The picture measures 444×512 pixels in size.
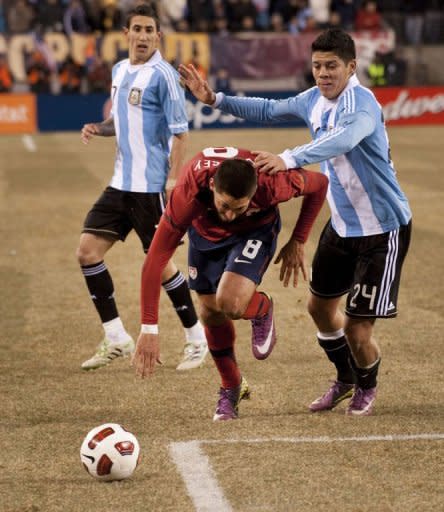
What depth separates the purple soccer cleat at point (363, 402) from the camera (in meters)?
6.44

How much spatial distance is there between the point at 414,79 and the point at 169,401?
25.2 meters

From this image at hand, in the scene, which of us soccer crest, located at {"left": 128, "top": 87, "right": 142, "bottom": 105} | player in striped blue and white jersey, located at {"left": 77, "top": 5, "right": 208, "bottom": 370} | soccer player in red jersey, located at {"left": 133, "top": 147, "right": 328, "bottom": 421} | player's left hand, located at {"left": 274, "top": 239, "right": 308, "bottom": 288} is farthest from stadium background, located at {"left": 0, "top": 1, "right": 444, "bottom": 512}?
us soccer crest, located at {"left": 128, "top": 87, "right": 142, "bottom": 105}

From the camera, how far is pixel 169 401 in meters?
6.85

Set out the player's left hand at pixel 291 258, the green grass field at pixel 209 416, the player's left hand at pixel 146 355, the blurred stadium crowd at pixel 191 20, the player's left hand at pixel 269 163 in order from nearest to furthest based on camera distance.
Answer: the green grass field at pixel 209 416, the player's left hand at pixel 146 355, the player's left hand at pixel 269 163, the player's left hand at pixel 291 258, the blurred stadium crowd at pixel 191 20

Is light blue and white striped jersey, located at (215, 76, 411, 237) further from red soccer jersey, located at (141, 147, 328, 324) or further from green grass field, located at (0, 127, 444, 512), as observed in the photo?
Answer: green grass field, located at (0, 127, 444, 512)

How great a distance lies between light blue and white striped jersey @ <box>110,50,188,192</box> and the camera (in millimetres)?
7902

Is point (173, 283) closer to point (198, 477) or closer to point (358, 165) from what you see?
point (358, 165)

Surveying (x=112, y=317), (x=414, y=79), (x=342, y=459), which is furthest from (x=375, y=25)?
(x=342, y=459)

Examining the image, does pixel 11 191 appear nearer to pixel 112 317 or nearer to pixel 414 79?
pixel 112 317

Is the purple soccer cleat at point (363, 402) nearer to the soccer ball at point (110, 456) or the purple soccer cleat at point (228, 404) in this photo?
the purple soccer cleat at point (228, 404)

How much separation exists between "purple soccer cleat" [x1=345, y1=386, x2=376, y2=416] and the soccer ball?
149cm

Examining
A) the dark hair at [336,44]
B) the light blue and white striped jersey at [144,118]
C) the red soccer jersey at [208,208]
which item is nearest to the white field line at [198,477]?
the red soccer jersey at [208,208]

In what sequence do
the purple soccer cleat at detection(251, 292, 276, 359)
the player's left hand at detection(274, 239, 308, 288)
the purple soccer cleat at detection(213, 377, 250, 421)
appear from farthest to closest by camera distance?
the purple soccer cleat at detection(251, 292, 276, 359), the purple soccer cleat at detection(213, 377, 250, 421), the player's left hand at detection(274, 239, 308, 288)

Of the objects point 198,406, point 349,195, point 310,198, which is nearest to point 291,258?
point 310,198
